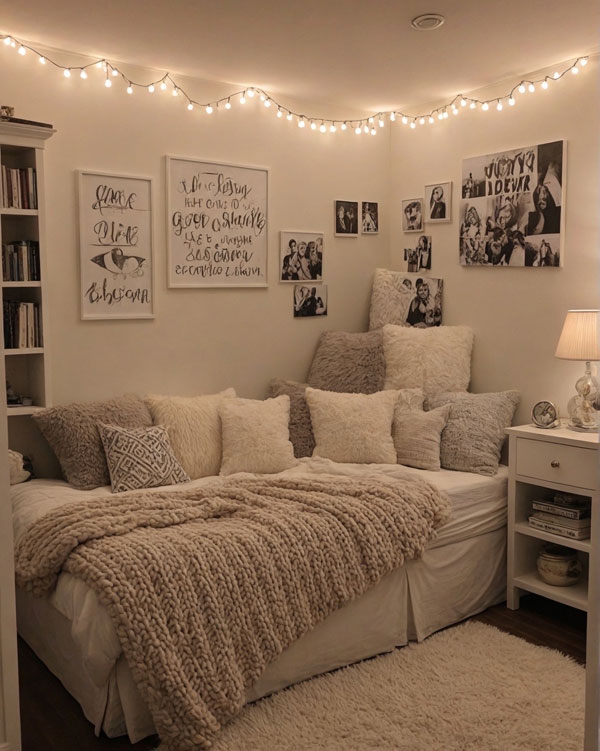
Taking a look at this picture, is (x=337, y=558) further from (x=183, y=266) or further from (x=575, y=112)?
(x=575, y=112)

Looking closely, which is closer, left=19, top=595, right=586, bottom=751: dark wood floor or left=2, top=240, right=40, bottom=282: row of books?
left=19, top=595, right=586, bottom=751: dark wood floor

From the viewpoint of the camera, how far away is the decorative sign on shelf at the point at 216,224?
3.53 meters

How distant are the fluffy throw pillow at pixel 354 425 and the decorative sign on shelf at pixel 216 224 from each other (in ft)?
2.50

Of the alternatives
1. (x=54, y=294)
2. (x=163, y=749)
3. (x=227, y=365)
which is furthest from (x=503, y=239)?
(x=163, y=749)

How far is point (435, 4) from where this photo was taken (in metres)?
2.65

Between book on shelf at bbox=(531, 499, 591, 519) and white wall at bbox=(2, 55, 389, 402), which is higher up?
white wall at bbox=(2, 55, 389, 402)

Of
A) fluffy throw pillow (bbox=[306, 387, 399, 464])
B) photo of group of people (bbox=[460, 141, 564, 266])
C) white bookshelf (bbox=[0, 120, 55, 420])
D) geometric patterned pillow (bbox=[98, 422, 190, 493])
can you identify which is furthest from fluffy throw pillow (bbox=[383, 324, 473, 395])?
white bookshelf (bbox=[0, 120, 55, 420])

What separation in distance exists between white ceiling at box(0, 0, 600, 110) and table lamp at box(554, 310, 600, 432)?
3.76ft

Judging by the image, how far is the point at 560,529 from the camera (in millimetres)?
3109

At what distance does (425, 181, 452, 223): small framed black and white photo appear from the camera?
3918 mm

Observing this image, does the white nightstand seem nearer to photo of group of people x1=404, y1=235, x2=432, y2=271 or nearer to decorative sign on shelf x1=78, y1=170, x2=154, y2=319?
photo of group of people x1=404, y1=235, x2=432, y2=271

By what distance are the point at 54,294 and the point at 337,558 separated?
1.68 metres

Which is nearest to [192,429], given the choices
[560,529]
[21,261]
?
[21,261]

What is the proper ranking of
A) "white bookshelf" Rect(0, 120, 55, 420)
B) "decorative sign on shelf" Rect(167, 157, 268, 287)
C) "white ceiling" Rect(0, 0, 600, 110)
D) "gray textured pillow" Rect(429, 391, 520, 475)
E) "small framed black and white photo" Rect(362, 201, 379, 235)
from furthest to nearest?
"small framed black and white photo" Rect(362, 201, 379, 235)
"decorative sign on shelf" Rect(167, 157, 268, 287)
"gray textured pillow" Rect(429, 391, 520, 475)
"white bookshelf" Rect(0, 120, 55, 420)
"white ceiling" Rect(0, 0, 600, 110)
